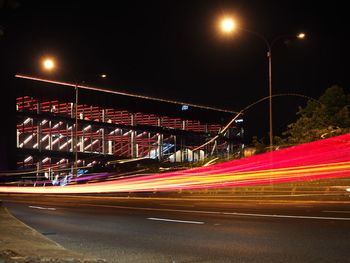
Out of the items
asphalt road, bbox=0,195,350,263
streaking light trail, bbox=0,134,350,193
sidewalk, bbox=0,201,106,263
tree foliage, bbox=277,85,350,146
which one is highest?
tree foliage, bbox=277,85,350,146

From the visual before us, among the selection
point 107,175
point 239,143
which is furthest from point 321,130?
point 239,143

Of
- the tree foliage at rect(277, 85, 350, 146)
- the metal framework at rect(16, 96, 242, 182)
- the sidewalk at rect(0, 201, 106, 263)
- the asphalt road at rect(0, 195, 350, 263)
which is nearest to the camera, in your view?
the sidewalk at rect(0, 201, 106, 263)

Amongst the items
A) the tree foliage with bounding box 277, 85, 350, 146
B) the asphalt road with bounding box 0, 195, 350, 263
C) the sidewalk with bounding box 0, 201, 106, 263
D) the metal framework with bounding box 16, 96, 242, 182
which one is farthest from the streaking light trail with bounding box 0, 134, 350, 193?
the metal framework with bounding box 16, 96, 242, 182

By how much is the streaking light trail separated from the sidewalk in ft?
67.3

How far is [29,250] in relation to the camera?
27.9 feet

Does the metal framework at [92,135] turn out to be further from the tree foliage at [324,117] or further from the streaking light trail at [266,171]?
the streaking light trail at [266,171]

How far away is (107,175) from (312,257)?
152 feet

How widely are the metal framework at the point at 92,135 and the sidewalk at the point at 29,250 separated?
54.8m

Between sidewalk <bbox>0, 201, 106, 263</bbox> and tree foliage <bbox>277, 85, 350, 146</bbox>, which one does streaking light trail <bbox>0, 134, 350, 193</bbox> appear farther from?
sidewalk <bbox>0, 201, 106, 263</bbox>

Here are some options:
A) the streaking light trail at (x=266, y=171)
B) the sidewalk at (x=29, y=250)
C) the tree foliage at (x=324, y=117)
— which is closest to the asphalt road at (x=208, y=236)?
the sidewalk at (x=29, y=250)

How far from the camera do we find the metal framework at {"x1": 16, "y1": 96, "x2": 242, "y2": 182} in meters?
75.0

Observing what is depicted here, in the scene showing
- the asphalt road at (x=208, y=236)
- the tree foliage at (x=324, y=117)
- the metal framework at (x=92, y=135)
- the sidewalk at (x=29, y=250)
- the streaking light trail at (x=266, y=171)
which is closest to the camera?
the sidewalk at (x=29, y=250)

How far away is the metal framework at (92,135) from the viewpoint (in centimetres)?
7500

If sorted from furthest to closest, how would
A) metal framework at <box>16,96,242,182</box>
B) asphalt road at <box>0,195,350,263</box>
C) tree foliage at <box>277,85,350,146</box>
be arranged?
metal framework at <box>16,96,242,182</box> < tree foliage at <box>277,85,350,146</box> < asphalt road at <box>0,195,350,263</box>
